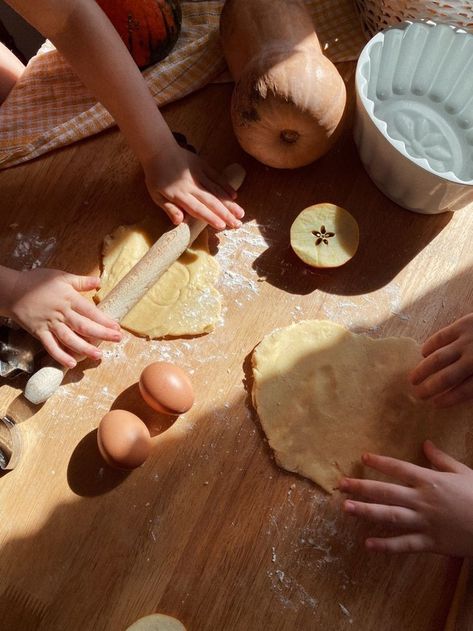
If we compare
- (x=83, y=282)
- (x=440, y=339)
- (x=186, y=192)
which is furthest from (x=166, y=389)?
(x=440, y=339)

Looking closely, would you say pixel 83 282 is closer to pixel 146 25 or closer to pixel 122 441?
pixel 122 441

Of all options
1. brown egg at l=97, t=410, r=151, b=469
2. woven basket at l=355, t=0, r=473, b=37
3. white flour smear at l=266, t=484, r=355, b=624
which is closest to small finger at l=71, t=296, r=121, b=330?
brown egg at l=97, t=410, r=151, b=469

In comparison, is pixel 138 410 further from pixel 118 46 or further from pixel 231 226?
pixel 118 46

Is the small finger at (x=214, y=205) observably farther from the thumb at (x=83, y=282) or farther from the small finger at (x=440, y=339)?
the small finger at (x=440, y=339)

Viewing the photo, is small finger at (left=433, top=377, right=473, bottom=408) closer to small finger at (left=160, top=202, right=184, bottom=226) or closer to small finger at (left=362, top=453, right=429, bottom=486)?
small finger at (left=362, top=453, right=429, bottom=486)

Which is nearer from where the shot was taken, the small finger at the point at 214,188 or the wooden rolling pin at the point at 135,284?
the wooden rolling pin at the point at 135,284

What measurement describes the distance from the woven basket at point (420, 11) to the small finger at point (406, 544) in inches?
32.8

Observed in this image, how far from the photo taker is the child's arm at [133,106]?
91 cm

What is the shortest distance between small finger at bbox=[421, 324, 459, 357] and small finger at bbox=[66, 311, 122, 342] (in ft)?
1.54

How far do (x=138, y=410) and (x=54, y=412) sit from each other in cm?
13

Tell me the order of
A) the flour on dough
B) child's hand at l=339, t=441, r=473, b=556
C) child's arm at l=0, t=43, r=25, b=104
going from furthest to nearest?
child's arm at l=0, t=43, r=25, b=104
the flour on dough
child's hand at l=339, t=441, r=473, b=556

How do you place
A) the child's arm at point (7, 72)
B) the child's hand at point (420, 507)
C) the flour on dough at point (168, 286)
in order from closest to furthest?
the child's hand at point (420, 507) < the flour on dough at point (168, 286) < the child's arm at point (7, 72)

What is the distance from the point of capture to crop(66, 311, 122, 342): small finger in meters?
0.90

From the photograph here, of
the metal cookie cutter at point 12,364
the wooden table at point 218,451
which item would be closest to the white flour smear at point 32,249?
the wooden table at point 218,451
